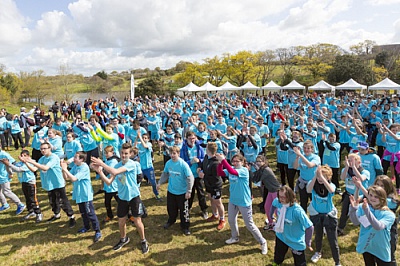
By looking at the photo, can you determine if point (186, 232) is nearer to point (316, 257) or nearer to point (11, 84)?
point (316, 257)

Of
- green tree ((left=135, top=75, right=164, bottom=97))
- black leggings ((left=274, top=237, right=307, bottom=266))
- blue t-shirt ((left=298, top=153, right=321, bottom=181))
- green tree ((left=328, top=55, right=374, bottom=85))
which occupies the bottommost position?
black leggings ((left=274, top=237, right=307, bottom=266))

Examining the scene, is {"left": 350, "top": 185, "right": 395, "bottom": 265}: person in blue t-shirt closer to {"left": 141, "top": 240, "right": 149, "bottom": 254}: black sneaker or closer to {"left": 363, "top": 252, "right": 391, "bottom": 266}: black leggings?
{"left": 363, "top": 252, "right": 391, "bottom": 266}: black leggings

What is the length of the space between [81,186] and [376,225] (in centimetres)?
502

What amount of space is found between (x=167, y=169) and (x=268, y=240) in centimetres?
252

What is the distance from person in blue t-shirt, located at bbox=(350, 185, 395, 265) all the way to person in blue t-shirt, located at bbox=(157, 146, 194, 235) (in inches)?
117

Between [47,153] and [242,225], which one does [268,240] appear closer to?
[242,225]

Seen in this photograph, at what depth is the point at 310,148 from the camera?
5.46 meters

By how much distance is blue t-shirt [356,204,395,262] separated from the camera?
3201mm

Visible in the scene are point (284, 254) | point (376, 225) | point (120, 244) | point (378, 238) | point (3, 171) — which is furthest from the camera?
point (3, 171)

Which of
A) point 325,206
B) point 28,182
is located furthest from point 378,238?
point 28,182

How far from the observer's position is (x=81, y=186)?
5305 mm

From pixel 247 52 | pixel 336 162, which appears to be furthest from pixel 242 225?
pixel 247 52

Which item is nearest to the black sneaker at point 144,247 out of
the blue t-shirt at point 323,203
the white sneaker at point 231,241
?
the white sneaker at point 231,241

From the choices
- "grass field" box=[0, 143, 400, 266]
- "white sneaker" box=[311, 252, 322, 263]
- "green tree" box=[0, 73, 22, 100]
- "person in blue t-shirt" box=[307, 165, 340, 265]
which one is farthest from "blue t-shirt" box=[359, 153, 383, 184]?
"green tree" box=[0, 73, 22, 100]
